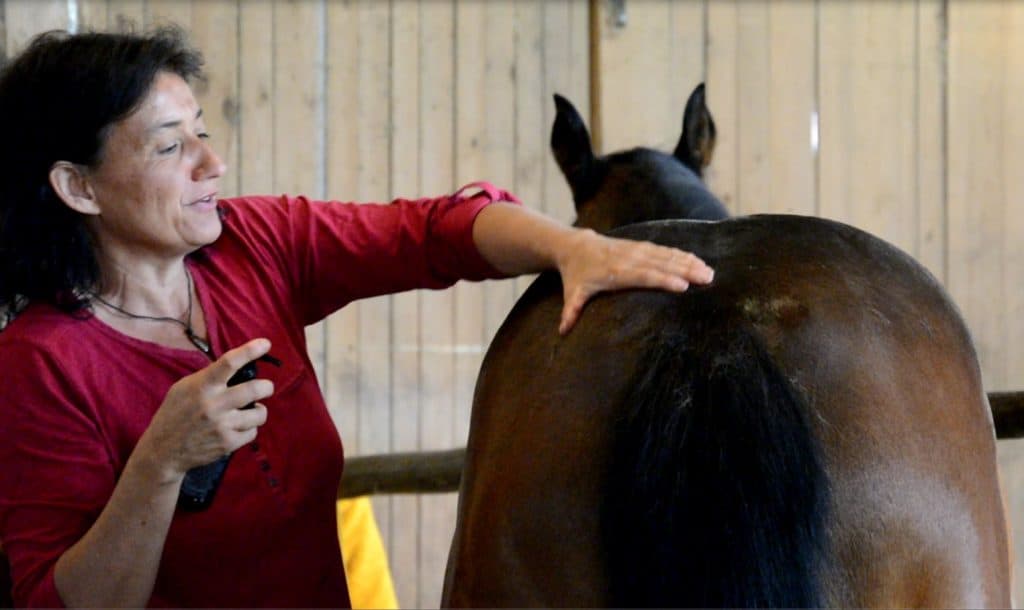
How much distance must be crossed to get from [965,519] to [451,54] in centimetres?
309

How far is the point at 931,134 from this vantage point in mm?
4074

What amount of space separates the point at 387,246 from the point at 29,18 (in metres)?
2.35

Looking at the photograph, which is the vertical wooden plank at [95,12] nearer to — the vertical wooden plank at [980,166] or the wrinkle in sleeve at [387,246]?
the wrinkle in sleeve at [387,246]

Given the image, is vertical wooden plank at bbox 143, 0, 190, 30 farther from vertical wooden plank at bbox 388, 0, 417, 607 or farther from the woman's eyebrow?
the woman's eyebrow

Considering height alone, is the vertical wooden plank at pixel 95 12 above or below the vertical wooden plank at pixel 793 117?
above

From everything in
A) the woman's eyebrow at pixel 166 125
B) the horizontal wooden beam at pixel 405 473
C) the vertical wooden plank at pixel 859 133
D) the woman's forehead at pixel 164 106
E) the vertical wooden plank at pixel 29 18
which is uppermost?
the vertical wooden plank at pixel 29 18

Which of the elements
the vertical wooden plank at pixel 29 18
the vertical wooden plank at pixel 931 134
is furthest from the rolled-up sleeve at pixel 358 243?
the vertical wooden plank at pixel 931 134

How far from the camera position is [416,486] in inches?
112

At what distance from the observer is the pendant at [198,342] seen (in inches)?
64.3

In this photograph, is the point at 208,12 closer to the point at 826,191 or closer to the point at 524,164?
the point at 524,164

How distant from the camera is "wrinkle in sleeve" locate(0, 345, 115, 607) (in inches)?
58.0

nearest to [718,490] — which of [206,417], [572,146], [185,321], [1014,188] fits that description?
[206,417]

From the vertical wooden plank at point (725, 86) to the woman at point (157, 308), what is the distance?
243 cm

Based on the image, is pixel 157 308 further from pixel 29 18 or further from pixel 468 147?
pixel 468 147
